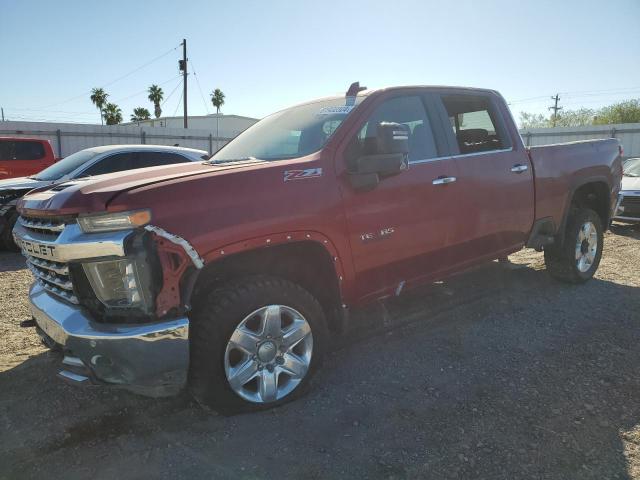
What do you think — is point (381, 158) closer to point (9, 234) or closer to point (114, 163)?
point (114, 163)

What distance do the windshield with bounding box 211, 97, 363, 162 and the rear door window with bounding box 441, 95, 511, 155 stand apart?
107 centimetres

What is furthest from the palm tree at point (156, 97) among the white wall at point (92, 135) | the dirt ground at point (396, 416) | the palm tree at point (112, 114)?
the dirt ground at point (396, 416)

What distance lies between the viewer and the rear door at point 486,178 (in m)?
3.92

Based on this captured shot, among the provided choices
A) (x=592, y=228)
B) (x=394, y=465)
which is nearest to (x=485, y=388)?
(x=394, y=465)

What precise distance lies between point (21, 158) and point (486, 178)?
10579mm

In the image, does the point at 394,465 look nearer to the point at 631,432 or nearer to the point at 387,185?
the point at 631,432

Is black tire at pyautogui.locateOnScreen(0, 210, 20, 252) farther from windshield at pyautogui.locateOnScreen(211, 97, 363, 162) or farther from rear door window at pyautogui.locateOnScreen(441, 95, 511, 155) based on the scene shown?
rear door window at pyautogui.locateOnScreen(441, 95, 511, 155)

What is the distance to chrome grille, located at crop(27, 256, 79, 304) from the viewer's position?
2.60 metres

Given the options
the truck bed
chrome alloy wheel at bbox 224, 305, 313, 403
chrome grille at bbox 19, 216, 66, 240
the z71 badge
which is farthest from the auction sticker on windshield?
the truck bed

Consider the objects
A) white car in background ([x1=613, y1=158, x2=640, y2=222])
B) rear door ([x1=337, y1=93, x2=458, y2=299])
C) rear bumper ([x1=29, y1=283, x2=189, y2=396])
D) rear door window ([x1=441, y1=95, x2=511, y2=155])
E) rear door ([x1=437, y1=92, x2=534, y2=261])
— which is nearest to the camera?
rear bumper ([x1=29, y1=283, x2=189, y2=396])

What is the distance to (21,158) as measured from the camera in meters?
10.7

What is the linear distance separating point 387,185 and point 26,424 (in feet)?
8.86

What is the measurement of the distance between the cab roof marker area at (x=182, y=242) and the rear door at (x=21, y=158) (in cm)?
1016

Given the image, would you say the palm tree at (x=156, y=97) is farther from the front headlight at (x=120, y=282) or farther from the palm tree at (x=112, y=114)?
the front headlight at (x=120, y=282)
